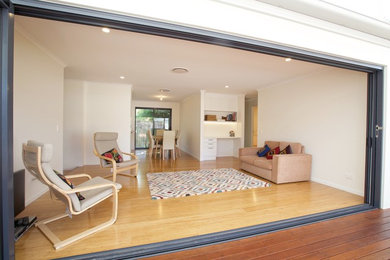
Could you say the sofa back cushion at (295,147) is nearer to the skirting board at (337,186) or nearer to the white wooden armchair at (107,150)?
the skirting board at (337,186)

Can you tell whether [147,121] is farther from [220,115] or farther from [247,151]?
[247,151]

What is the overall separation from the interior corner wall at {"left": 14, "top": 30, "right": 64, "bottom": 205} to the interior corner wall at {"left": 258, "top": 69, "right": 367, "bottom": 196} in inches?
205

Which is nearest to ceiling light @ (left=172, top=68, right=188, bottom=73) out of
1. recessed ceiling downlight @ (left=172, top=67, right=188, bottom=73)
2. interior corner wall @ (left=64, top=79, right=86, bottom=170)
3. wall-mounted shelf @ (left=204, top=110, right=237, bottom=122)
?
recessed ceiling downlight @ (left=172, top=67, right=188, bottom=73)

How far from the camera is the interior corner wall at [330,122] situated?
125 inches

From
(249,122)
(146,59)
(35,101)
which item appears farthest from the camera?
(249,122)

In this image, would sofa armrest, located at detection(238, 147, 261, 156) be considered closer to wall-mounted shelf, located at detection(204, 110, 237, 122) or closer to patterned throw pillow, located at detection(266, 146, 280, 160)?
patterned throw pillow, located at detection(266, 146, 280, 160)

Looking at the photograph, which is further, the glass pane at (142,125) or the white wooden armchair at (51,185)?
the glass pane at (142,125)

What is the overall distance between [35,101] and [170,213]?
2735 mm

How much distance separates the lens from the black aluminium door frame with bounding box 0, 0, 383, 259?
121 centimetres

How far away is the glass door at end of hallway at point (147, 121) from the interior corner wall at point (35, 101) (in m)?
5.24

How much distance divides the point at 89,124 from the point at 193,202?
4.10 meters

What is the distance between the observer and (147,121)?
8891 mm

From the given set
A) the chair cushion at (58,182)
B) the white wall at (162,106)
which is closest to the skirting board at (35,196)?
the chair cushion at (58,182)

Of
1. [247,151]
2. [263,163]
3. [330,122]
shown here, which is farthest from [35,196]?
[330,122]
